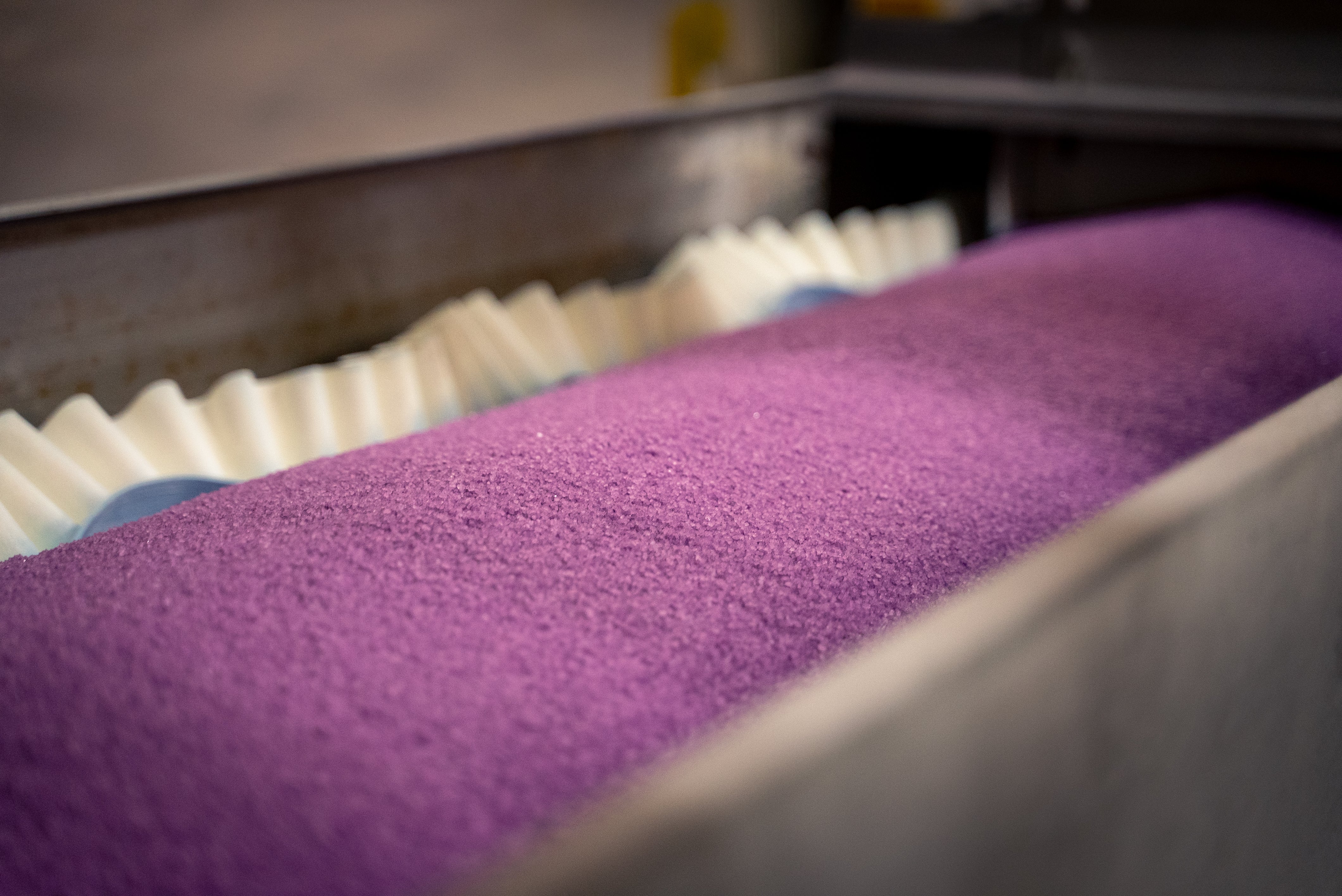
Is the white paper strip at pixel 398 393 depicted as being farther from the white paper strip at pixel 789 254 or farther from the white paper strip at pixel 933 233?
the white paper strip at pixel 933 233

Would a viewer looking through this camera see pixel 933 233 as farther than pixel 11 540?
Yes

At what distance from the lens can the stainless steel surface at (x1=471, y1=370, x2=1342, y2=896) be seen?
0.98 feet

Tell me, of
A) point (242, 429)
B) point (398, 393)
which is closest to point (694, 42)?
point (398, 393)

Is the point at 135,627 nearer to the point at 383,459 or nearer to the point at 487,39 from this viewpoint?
the point at 383,459

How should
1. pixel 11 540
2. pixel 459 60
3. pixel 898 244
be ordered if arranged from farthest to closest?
pixel 898 244
pixel 459 60
pixel 11 540

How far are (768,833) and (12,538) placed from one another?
632 millimetres

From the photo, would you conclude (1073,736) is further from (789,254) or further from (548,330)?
(789,254)

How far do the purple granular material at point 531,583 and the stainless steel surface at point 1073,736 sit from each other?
0.29 ft

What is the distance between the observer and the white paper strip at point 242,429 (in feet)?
2.92

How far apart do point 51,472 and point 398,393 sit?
30cm

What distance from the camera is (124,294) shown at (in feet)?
2.92

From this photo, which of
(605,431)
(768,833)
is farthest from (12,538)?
(768,833)

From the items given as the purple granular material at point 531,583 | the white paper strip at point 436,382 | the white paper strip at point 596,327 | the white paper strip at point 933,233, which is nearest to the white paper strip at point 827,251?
the white paper strip at point 933,233

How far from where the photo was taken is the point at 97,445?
84 centimetres
